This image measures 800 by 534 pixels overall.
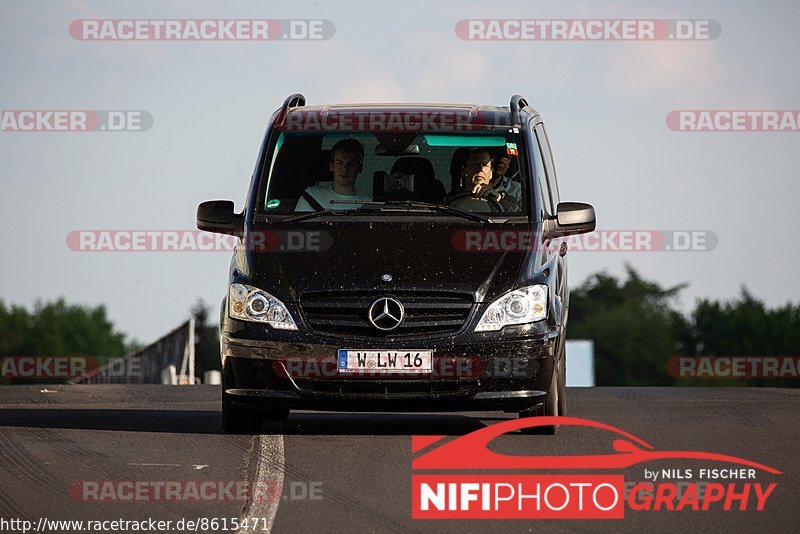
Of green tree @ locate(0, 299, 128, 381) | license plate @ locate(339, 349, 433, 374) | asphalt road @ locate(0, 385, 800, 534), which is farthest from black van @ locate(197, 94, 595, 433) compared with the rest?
green tree @ locate(0, 299, 128, 381)

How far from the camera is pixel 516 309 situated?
37.6 feet

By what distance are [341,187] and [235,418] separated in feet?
6.11

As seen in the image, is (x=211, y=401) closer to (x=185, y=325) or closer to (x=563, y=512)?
(x=563, y=512)

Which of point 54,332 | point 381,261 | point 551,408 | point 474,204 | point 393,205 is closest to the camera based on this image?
point 381,261

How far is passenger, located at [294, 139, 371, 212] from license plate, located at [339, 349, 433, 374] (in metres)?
1.39

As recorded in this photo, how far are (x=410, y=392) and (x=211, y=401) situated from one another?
6.15m

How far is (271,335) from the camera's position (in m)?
11.5

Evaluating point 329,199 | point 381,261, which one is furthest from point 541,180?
point 381,261

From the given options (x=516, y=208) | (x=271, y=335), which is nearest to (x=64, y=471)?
(x=271, y=335)

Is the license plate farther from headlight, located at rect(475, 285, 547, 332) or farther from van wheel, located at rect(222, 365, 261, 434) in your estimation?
van wheel, located at rect(222, 365, 261, 434)

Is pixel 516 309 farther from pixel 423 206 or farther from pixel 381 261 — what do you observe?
pixel 423 206

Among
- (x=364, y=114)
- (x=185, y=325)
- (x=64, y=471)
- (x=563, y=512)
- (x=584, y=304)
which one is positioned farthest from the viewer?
(x=584, y=304)

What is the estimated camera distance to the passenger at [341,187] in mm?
12344

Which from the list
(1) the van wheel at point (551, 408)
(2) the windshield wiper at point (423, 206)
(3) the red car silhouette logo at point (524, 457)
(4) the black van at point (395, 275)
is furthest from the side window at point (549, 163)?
(3) the red car silhouette logo at point (524, 457)
